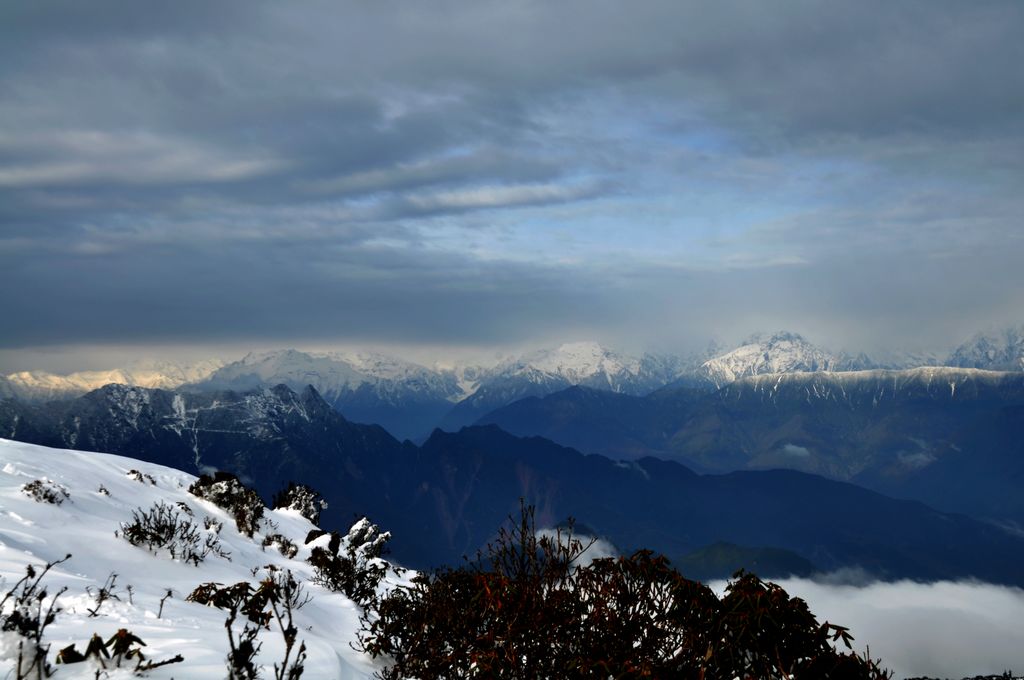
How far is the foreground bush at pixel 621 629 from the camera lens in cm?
915

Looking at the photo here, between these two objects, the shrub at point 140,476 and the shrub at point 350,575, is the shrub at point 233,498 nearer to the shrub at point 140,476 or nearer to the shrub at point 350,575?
the shrub at point 140,476

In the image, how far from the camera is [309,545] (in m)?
44.9

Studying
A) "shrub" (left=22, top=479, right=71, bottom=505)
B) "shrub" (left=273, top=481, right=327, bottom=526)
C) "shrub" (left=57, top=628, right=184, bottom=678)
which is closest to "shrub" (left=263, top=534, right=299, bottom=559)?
"shrub" (left=22, top=479, right=71, bottom=505)

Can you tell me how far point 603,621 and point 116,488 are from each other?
31632 millimetres

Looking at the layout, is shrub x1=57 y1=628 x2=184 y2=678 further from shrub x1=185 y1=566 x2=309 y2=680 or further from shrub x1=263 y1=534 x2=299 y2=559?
shrub x1=263 y1=534 x2=299 y2=559

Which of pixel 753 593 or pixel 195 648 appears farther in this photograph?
pixel 195 648

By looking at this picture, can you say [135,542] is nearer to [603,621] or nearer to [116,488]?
[116,488]

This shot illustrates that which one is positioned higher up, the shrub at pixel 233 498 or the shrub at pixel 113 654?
the shrub at pixel 113 654

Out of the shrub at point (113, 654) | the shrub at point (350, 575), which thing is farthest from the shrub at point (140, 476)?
the shrub at point (113, 654)

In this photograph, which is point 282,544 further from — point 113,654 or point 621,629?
point 621,629

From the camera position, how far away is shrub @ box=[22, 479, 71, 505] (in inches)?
1045

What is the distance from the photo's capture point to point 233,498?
4250 centimetres

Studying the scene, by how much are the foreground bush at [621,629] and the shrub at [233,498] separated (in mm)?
30023

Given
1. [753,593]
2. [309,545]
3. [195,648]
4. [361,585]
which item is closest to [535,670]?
[753,593]
